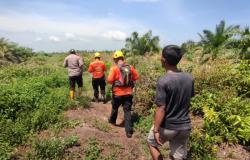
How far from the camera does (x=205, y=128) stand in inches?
350

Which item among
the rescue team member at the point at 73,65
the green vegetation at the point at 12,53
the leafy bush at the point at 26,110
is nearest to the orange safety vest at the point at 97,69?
the rescue team member at the point at 73,65

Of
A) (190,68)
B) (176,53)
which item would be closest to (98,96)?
(190,68)

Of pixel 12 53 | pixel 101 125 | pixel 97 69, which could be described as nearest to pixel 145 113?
pixel 101 125

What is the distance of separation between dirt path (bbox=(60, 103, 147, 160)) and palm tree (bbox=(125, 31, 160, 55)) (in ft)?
59.5

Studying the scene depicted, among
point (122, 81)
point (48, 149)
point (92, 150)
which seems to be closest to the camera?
point (48, 149)

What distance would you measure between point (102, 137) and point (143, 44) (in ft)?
67.0

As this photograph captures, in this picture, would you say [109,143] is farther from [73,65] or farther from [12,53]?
[12,53]

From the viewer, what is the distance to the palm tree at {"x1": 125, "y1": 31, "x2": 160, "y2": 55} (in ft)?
92.5

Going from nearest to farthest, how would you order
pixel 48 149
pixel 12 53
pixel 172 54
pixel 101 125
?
pixel 172 54 → pixel 48 149 → pixel 101 125 → pixel 12 53

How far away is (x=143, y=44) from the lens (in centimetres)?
2823

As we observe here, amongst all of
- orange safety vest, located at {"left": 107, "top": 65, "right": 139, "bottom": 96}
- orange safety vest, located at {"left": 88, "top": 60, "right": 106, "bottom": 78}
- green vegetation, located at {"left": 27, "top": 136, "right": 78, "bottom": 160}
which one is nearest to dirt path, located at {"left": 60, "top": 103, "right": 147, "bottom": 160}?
green vegetation, located at {"left": 27, "top": 136, "right": 78, "bottom": 160}

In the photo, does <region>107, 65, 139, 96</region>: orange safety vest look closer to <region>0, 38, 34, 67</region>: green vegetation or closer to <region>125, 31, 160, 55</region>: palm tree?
<region>0, 38, 34, 67</region>: green vegetation

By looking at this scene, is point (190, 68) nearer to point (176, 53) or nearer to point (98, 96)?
point (98, 96)

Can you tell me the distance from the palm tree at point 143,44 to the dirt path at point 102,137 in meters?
18.1
